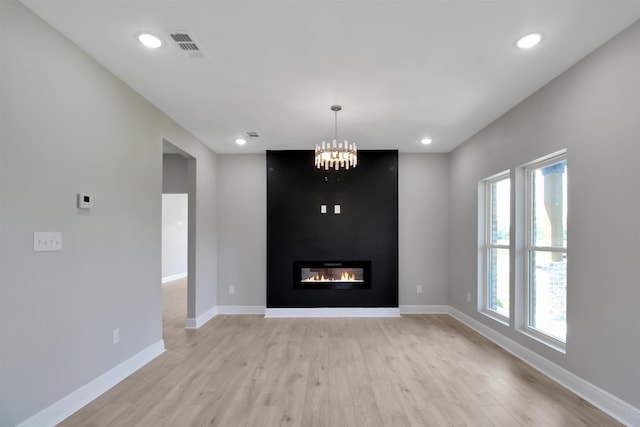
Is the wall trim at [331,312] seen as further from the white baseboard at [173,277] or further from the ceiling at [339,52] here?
the white baseboard at [173,277]

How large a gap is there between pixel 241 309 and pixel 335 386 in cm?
316

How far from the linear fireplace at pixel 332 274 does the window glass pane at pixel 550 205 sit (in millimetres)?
2649

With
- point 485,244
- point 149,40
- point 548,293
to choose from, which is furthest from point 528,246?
point 149,40

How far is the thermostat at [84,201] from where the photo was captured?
2.60 m

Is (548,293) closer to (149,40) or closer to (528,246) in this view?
(528,246)

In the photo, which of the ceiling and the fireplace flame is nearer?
the ceiling

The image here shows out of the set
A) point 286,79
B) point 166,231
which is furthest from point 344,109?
point 166,231

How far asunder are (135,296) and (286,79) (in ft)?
8.15

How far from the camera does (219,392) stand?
2.88 metres

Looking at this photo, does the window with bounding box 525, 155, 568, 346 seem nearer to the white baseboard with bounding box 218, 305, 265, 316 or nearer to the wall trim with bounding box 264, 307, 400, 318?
the wall trim with bounding box 264, 307, 400, 318

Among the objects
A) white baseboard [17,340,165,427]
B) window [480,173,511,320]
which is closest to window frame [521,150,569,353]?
window [480,173,511,320]

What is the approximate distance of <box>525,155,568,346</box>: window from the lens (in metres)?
3.21

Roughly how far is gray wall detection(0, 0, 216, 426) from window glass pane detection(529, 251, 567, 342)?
3987 mm

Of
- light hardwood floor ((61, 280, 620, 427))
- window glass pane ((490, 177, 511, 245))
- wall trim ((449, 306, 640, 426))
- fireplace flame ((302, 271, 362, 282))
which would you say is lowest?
light hardwood floor ((61, 280, 620, 427))
